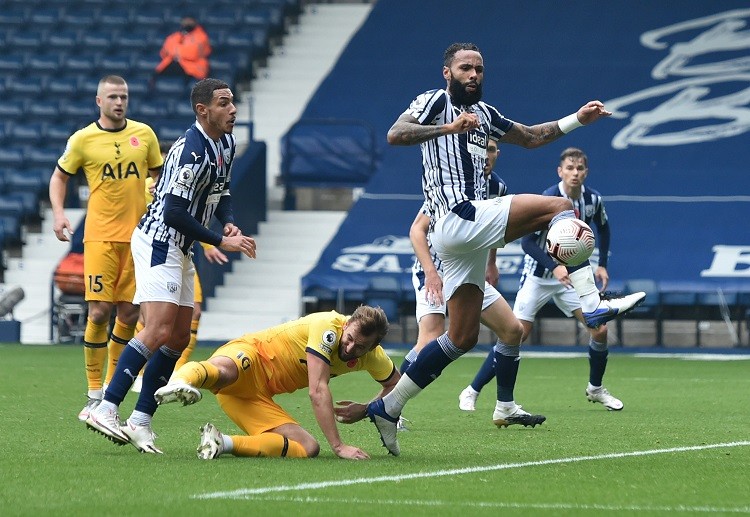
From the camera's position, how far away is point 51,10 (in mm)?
26750

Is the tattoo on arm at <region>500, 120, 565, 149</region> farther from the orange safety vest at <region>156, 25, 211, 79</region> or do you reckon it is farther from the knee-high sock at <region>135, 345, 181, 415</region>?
the orange safety vest at <region>156, 25, 211, 79</region>

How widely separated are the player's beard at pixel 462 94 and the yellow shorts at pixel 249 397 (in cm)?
169

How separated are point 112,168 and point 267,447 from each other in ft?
11.3

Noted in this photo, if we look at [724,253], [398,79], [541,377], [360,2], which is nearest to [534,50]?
[398,79]

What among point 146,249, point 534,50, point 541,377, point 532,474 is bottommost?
point 541,377

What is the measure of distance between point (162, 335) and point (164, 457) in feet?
2.66

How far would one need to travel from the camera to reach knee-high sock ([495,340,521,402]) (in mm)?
9211

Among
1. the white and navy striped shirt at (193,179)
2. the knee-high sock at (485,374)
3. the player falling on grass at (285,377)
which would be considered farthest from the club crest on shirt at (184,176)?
the knee-high sock at (485,374)

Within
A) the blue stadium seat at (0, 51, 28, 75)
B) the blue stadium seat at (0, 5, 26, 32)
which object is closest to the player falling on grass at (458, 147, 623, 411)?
the blue stadium seat at (0, 51, 28, 75)

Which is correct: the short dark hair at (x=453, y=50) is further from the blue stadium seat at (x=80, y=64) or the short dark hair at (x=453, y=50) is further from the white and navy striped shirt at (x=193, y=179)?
the blue stadium seat at (x=80, y=64)

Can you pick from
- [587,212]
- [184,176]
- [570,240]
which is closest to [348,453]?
[570,240]

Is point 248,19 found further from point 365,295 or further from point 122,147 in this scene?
point 122,147

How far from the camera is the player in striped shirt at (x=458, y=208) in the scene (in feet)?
23.7

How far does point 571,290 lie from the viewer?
450 inches
